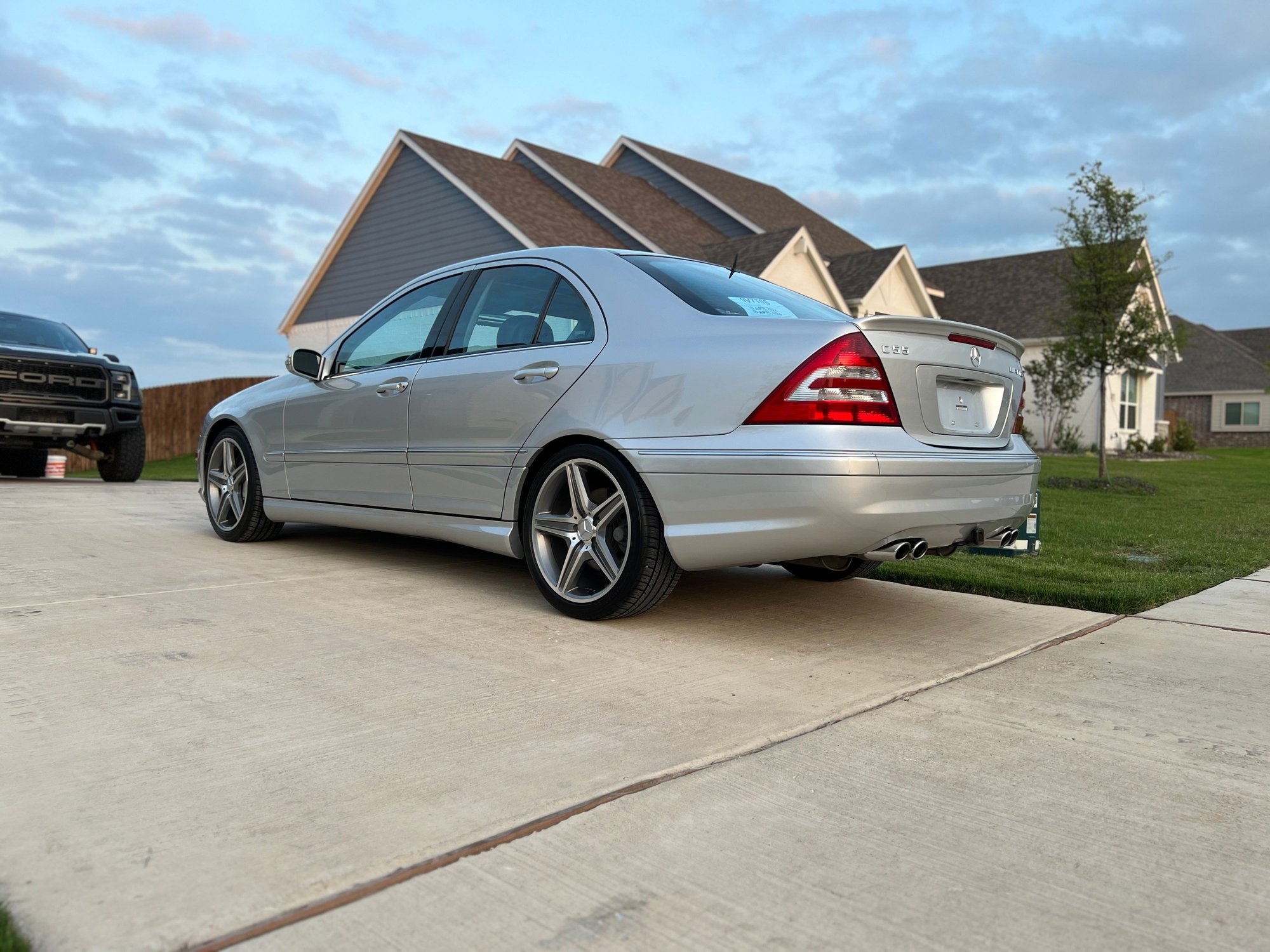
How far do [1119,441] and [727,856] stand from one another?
29.8 m

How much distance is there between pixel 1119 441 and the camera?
94.1 feet

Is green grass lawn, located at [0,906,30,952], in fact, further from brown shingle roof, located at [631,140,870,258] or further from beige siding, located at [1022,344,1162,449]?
beige siding, located at [1022,344,1162,449]

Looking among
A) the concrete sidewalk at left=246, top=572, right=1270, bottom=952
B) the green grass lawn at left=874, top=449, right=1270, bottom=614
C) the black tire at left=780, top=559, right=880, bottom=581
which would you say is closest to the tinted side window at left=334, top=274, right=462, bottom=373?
the black tire at left=780, top=559, right=880, bottom=581

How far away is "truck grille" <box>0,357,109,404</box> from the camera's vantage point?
10758 mm

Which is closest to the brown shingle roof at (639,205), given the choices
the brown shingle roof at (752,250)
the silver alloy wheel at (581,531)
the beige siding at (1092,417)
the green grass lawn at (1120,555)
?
the brown shingle roof at (752,250)

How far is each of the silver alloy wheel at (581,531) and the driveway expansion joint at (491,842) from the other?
1.27 metres

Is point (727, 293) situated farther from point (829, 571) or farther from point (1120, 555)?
point (1120, 555)

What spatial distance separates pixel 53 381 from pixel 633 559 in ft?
31.5

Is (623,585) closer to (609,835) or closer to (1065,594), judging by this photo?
(609,835)

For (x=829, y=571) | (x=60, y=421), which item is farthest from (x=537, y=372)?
(x=60, y=421)

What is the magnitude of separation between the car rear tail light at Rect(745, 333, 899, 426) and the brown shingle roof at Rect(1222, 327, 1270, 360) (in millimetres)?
55301

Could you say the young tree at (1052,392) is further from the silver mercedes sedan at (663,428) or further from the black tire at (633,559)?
the black tire at (633,559)

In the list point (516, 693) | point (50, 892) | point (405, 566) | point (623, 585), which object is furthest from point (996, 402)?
point (50, 892)

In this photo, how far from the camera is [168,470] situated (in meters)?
19.8
